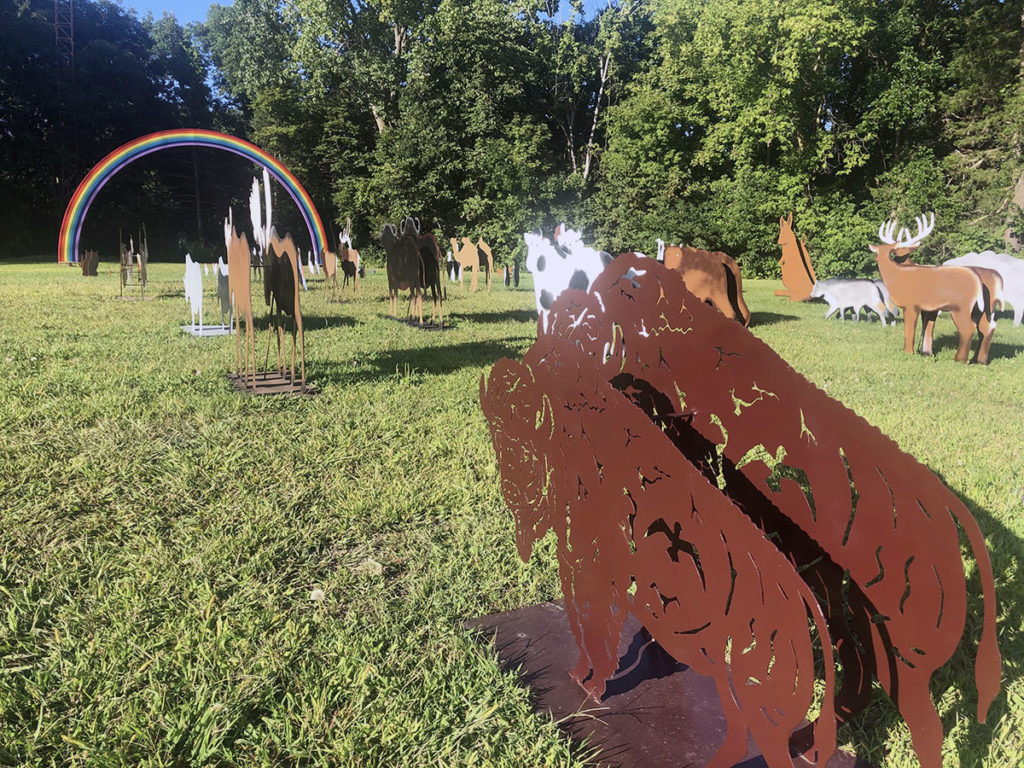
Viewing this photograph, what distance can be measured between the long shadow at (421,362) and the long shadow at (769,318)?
4997 mm

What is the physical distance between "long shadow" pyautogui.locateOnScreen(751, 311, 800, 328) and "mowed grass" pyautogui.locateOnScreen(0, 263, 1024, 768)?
507 cm

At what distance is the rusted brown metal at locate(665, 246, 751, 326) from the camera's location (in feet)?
26.5

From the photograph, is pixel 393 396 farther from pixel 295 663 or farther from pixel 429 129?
pixel 429 129

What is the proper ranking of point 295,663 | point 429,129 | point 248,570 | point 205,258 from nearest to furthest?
point 295,663 < point 248,570 < point 429,129 < point 205,258

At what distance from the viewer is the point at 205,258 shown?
105 feet

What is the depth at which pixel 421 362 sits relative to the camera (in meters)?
7.11

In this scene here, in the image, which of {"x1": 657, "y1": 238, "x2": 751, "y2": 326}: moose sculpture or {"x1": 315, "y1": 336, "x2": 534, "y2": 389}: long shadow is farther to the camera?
{"x1": 657, "y1": 238, "x2": 751, "y2": 326}: moose sculpture

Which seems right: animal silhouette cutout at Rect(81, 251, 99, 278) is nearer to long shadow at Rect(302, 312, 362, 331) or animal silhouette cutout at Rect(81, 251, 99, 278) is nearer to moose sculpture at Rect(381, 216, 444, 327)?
long shadow at Rect(302, 312, 362, 331)

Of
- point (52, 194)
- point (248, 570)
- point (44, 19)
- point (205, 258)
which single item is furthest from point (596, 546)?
point (44, 19)

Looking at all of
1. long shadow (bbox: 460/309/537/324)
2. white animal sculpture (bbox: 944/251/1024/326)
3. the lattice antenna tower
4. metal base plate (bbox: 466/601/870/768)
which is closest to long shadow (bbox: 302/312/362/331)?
long shadow (bbox: 460/309/537/324)

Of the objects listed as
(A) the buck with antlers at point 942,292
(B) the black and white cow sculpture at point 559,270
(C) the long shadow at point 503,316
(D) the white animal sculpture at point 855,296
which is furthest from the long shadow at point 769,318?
(B) the black and white cow sculpture at point 559,270

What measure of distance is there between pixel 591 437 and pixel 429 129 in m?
27.5

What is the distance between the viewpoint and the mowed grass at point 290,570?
186 cm

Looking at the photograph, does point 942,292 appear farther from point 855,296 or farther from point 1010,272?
point 855,296
